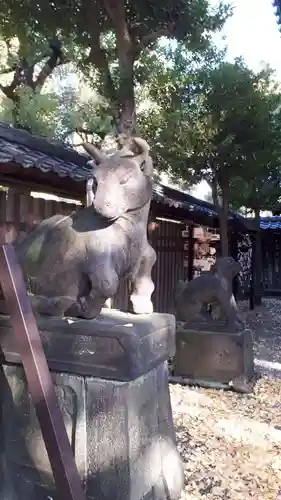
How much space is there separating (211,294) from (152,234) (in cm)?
323

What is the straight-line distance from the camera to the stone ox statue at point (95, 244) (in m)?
2.87

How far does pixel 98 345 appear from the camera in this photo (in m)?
2.64

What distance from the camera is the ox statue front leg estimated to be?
326 centimetres

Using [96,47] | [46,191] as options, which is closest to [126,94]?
[96,47]

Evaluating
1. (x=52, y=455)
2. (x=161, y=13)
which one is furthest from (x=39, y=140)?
(x=52, y=455)

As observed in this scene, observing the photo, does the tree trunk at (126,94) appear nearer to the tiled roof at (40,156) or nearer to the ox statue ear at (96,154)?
the tiled roof at (40,156)

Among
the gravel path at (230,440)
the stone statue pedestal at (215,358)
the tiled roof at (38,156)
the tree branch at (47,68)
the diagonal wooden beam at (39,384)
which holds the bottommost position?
the gravel path at (230,440)

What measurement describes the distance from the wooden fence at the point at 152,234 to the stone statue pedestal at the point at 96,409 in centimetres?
263

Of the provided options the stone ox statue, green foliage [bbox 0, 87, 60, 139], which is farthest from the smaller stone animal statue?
green foliage [bbox 0, 87, 60, 139]

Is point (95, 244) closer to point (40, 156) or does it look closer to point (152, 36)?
point (40, 156)

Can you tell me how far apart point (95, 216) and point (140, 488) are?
156 cm

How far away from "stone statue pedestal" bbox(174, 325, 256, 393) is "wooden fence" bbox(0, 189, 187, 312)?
113 cm

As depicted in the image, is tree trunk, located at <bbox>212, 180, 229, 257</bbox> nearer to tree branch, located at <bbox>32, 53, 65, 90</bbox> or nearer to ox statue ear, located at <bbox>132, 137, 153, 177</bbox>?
tree branch, located at <bbox>32, 53, 65, 90</bbox>

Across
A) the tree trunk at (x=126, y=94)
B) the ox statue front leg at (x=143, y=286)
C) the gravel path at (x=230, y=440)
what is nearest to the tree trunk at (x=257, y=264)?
the tree trunk at (x=126, y=94)
